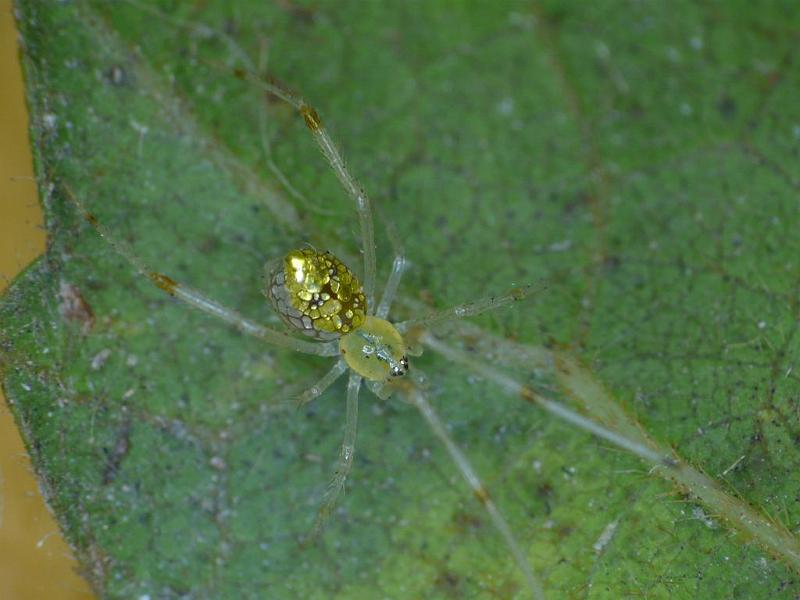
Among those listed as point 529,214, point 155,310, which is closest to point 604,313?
point 529,214

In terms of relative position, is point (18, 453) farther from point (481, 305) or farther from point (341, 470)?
point (481, 305)

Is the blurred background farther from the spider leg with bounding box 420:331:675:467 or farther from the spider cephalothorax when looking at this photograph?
the spider leg with bounding box 420:331:675:467

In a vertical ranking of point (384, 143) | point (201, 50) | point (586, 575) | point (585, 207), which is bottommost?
point (586, 575)

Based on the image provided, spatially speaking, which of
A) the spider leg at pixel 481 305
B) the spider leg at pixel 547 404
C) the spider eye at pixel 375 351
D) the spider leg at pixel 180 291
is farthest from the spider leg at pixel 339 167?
the spider leg at pixel 180 291

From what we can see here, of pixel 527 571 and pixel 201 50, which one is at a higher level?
pixel 201 50

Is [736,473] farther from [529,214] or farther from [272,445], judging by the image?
[272,445]
